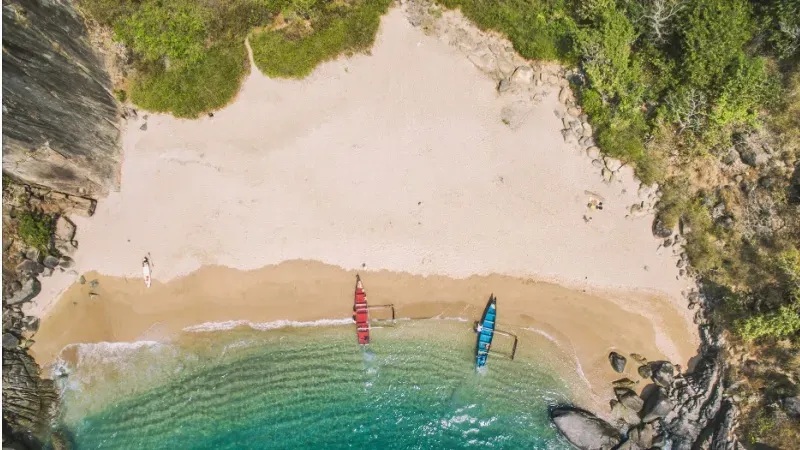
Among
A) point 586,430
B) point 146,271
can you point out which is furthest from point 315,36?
point 586,430

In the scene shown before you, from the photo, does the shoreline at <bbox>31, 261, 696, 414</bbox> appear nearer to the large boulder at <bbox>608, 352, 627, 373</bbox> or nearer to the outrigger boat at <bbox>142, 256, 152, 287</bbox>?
the large boulder at <bbox>608, 352, 627, 373</bbox>

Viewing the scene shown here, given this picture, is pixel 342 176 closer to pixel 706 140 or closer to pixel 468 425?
pixel 468 425

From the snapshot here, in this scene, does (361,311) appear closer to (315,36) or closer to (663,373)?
(315,36)

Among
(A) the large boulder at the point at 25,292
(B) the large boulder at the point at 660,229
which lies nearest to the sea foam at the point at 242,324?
(A) the large boulder at the point at 25,292

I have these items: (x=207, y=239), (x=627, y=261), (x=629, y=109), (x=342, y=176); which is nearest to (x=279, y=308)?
(x=207, y=239)

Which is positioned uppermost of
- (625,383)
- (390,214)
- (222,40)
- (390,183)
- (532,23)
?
(532,23)

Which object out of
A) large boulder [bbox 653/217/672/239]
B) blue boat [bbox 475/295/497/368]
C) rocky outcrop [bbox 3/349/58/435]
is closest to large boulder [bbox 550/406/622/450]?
blue boat [bbox 475/295/497/368]

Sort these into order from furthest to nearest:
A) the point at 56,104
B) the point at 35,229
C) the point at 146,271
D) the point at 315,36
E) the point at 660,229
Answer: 1. the point at 146,271
2. the point at 315,36
3. the point at 35,229
4. the point at 660,229
5. the point at 56,104

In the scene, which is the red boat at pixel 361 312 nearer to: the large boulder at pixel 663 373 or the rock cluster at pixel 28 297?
the rock cluster at pixel 28 297
